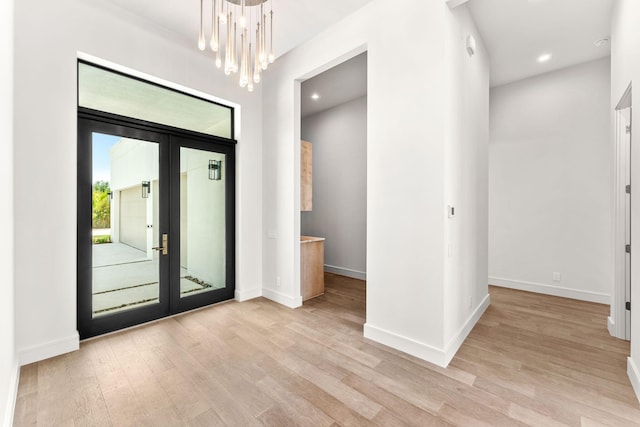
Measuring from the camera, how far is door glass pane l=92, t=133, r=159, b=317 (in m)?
2.94

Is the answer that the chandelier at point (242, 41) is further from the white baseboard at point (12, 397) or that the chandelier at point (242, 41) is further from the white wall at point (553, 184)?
the white wall at point (553, 184)

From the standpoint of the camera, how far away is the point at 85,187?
2.84m

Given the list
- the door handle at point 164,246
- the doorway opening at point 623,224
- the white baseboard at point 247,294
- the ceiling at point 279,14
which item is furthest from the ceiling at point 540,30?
the white baseboard at point 247,294

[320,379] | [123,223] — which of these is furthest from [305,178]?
[320,379]

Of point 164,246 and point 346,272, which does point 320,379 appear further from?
point 346,272

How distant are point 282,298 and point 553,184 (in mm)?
4628

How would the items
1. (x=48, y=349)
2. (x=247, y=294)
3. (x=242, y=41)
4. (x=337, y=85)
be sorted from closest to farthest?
(x=242, y=41) → (x=48, y=349) → (x=247, y=294) → (x=337, y=85)

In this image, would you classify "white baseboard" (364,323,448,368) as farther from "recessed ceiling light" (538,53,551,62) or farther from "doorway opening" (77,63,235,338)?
"recessed ceiling light" (538,53,551,62)

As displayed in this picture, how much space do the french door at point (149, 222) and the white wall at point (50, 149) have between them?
17 centimetres

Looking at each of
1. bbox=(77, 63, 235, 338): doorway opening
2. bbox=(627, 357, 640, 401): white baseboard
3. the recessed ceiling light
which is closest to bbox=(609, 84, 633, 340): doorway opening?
bbox=(627, 357, 640, 401): white baseboard

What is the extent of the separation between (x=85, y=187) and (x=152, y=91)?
1.42 m

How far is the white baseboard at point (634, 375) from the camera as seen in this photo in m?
1.99

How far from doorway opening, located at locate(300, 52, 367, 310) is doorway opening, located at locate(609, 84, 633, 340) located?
3120mm

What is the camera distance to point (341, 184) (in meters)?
5.92
